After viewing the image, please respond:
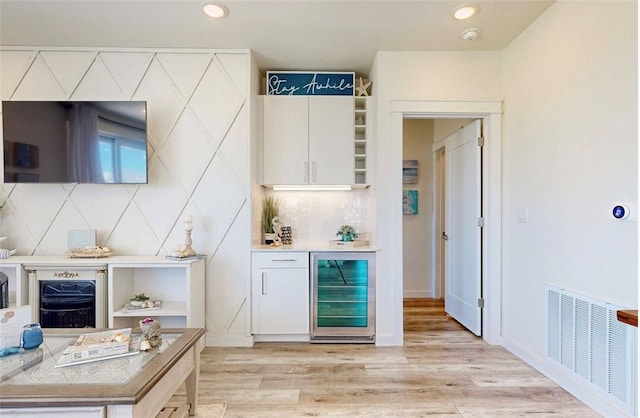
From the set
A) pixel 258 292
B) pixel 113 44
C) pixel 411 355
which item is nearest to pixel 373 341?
pixel 411 355

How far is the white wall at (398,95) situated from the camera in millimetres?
3002

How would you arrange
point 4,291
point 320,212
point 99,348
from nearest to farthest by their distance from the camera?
1. point 99,348
2. point 4,291
3. point 320,212

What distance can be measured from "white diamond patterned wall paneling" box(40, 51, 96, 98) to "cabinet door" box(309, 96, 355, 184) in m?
2.13

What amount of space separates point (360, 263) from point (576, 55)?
221 cm

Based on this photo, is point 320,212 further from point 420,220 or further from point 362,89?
point 420,220

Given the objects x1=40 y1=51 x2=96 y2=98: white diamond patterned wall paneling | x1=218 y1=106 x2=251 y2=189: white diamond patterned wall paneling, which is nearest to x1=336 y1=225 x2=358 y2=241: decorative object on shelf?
x1=218 y1=106 x2=251 y2=189: white diamond patterned wall paneling

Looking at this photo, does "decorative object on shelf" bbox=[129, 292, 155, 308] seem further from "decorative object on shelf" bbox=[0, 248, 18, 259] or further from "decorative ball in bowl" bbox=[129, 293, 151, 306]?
Answer: "decorative object on shelf" bbox=[0, 248, 18, 259]

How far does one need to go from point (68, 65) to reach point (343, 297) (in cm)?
335

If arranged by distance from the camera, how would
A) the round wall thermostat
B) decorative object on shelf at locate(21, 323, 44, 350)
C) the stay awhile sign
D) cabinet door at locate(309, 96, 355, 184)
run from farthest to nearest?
1. the stay awhile sign
2. cabinet door at locate(309, 96, 355, 184)
3. the round wall thermostat
4. decorative object on shelf at locate(21, 323, 44, 350)

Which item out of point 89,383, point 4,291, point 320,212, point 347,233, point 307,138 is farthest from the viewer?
point 320,212

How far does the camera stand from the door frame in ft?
9.84

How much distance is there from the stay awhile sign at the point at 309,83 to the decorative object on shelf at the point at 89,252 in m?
2.17

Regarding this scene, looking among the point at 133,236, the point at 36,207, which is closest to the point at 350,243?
the point at 133,236

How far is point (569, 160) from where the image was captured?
86.0 inches
